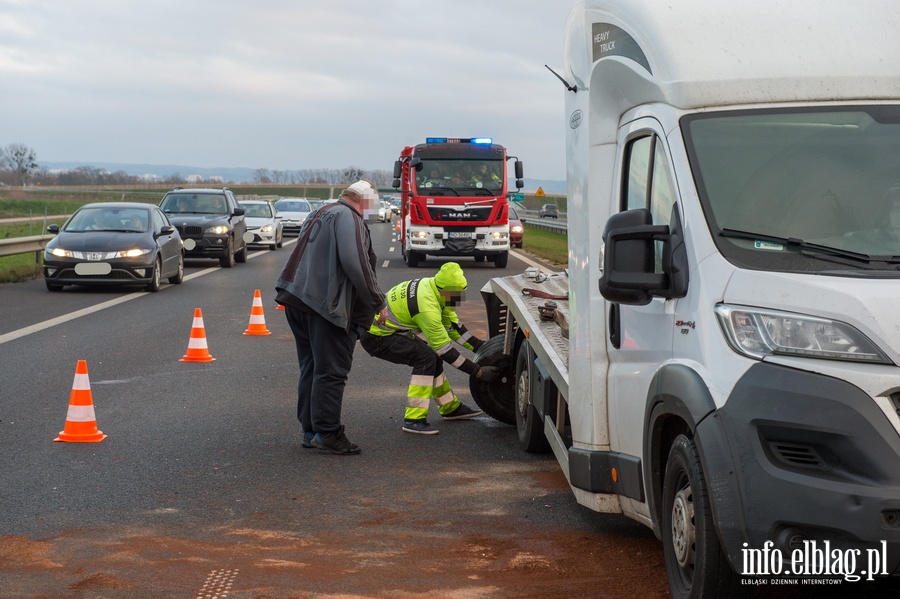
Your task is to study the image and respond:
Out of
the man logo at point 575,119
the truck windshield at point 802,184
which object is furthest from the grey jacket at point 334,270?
the truck windshield at point 802,184

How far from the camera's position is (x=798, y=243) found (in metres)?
4.24

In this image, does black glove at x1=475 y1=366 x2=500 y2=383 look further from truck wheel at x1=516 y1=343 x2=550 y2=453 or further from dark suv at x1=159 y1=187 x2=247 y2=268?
dark suv at x1=159 y1=187 x2=247 y2=268

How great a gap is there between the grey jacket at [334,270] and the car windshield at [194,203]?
21045mm

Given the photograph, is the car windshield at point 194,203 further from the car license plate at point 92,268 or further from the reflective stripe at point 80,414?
the reflective stripe at point 80,414

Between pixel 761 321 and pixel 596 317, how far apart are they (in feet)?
4.93

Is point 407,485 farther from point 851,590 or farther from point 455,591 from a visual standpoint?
point 851,590

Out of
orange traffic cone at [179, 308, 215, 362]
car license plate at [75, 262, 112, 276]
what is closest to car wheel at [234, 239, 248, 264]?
car license plate at [75, 262, 112, 276]

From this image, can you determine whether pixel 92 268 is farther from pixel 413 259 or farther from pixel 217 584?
pixel 217 584

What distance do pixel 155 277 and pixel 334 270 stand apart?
13.2 metres

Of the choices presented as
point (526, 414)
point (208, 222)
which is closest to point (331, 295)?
point (526, 414)

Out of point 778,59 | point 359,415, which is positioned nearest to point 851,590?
point 778,59

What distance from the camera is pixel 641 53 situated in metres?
4.98

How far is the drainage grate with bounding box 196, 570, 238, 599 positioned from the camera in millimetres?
4859

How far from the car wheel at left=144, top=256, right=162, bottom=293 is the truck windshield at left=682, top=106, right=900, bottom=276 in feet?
54.4
